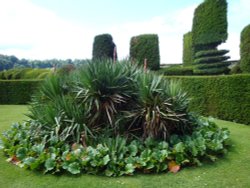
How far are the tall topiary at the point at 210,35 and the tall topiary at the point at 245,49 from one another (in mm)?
2111

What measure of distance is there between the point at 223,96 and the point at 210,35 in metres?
5.00

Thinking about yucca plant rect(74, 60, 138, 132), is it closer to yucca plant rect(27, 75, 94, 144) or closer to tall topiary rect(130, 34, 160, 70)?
yucca plant rect(27, 75, 94, 144)

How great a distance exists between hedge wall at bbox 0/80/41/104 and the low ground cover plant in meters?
9.06

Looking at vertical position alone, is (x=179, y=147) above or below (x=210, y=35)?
below

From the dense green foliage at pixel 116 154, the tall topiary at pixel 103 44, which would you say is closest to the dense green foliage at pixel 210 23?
the tall topiary at pixel 103 44

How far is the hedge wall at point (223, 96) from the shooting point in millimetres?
7016

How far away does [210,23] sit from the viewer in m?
11.7

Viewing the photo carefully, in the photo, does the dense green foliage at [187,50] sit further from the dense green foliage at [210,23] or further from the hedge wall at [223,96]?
the hedge wall at [223,96]

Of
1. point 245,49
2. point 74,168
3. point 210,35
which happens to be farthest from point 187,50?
point 74,168

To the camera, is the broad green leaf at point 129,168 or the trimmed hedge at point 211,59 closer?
the broad green leaf at point 129,168

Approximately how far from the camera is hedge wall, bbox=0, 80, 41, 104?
1388cm

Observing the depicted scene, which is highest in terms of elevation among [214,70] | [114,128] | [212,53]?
[212,53]

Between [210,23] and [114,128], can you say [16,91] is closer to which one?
[210,23]

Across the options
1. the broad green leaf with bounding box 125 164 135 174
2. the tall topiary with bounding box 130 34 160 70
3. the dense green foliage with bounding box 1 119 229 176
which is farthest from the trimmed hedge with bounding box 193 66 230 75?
the broad green leaf with bounding box 125 164 135 174
